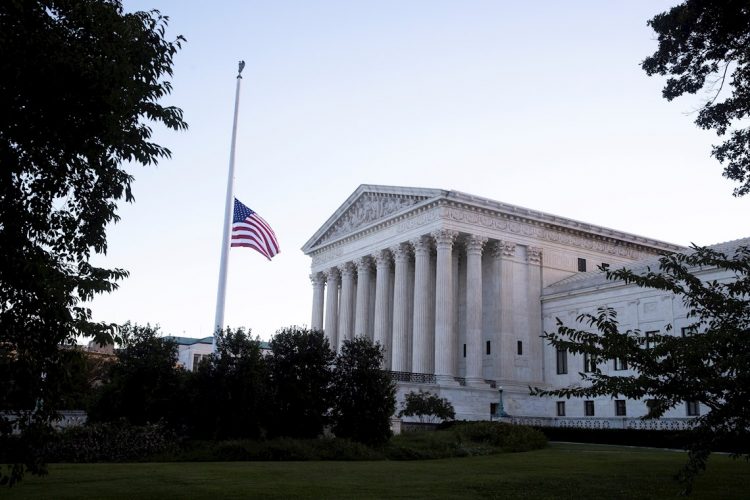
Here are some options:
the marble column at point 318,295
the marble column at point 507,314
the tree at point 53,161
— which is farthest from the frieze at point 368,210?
the tree at point 53,161

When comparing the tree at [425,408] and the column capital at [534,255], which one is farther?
the column capital at [534,255]

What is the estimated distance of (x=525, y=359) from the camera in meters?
65.9

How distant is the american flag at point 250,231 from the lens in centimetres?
4538

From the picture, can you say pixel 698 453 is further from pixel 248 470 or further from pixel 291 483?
pixel 248 470

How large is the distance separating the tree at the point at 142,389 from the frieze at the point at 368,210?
34181 millimetres

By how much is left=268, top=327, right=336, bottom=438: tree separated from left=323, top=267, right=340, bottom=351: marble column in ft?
137

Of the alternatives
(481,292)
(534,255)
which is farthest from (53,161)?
(534,255)

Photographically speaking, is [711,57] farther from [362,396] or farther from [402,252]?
[402,252]

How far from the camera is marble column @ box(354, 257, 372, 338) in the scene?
7394 centimetres

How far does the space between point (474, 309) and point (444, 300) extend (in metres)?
2.83

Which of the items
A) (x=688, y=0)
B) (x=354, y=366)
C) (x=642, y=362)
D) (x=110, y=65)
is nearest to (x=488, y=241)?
(x=354, y=366)

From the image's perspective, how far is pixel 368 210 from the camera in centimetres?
7456

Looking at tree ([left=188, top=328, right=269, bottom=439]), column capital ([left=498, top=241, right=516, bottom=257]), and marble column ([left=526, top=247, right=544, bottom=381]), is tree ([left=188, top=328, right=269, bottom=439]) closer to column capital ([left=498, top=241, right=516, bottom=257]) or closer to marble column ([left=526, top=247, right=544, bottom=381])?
column capital ([left=498, top=241, right=516, bottom=257])

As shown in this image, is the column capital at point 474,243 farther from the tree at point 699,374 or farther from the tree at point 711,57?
the tree at point 699,374
